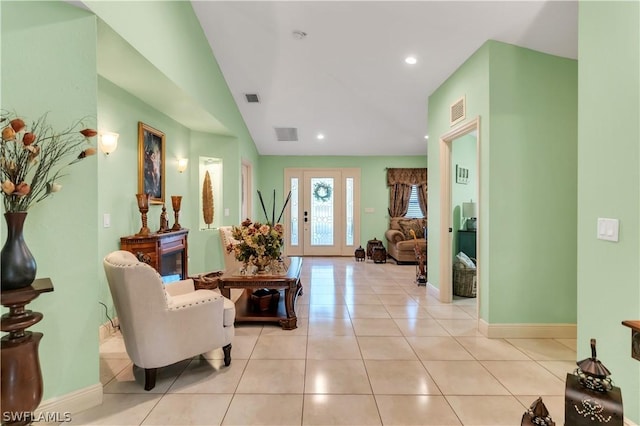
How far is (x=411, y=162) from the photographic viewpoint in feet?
26.2

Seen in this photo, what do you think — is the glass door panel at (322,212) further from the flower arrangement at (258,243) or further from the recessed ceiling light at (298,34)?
the flower arrangement at (258,243)

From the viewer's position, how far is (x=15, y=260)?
1.51 m

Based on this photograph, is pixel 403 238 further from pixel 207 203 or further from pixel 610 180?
pixel 610 180

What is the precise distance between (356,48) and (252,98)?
212 centimetres

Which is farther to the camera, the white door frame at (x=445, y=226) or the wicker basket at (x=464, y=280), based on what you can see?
the wicker basket at (x=464, y=280)

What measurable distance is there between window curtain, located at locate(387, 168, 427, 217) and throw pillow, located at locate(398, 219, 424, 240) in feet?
0.97

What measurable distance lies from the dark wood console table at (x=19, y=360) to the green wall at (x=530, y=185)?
3396 mm

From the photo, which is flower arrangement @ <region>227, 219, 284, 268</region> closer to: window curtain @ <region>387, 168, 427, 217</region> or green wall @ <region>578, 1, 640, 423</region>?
Answer: green wall @ <region>578, 1, 640, 423</region>

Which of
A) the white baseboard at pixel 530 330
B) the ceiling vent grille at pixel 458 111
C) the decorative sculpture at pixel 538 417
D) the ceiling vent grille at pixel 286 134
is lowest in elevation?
the white baseboard at pixel 530 330

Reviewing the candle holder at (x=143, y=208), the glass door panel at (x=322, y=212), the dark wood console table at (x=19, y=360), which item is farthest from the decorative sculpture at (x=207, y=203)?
the dark wood console table at (x=19, y=360)

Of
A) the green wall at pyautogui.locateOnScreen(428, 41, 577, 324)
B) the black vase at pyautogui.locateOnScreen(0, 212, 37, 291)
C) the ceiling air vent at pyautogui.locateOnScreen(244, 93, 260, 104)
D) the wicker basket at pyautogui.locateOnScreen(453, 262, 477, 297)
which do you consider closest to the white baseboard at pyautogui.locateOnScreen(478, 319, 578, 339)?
the green wall at pyautogui.locateOnScreen(428, 41, 577, 324)

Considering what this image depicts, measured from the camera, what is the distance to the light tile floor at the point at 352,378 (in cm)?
191

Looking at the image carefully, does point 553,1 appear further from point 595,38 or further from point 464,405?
point 464,405

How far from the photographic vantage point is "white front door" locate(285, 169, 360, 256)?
8.01m
